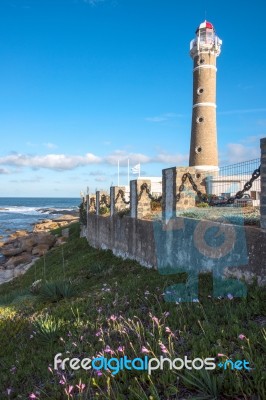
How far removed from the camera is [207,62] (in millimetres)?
35031

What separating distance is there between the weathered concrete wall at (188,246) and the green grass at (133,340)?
1.70 ft

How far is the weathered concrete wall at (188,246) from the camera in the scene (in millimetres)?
5781

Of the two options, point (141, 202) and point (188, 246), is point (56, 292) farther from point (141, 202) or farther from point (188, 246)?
point (141, 202)

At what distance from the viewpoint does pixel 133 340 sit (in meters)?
4.41

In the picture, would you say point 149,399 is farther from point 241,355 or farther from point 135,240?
point 135,240

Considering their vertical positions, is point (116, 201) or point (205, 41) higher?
point (205, 41)

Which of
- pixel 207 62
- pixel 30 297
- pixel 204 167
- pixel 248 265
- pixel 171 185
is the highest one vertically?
pixel 207 62

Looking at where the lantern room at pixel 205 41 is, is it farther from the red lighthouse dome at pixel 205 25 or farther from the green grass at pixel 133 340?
the green grass at pixel 133 340

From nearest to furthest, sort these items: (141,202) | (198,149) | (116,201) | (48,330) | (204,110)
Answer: (48,330) → (141,202) → (116,201) → (204,110) → (198,149)

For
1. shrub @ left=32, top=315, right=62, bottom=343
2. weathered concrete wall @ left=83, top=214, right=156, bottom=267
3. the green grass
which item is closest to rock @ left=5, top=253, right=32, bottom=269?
weathered concrete wall @ left=83, top=214, right=156, bottom=267

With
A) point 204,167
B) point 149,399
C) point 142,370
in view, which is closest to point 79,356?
point 142,370

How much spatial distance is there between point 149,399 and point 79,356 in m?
1.58

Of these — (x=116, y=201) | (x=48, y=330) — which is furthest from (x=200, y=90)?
(x=48, y=330)

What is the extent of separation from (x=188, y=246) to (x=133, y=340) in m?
3.72
